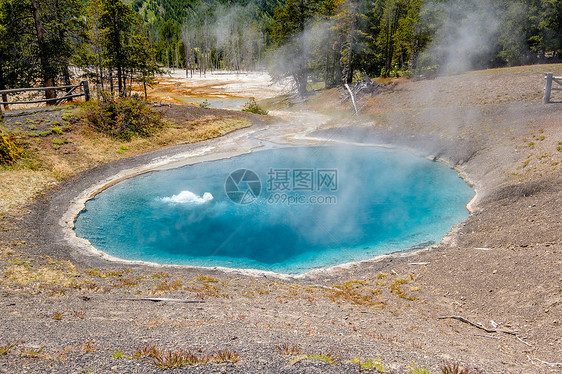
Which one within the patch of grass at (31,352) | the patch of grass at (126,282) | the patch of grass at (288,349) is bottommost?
the patch of grass at (126,282)

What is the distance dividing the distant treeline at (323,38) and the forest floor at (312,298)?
942 cm

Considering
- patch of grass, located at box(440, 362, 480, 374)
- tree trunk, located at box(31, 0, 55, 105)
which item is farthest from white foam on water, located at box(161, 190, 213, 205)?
patch of grass, located at box(440, 362, 480, 374)

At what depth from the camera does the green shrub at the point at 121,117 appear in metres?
27.8

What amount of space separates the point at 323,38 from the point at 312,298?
147 ft

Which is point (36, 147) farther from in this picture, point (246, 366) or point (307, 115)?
point (307, 115)

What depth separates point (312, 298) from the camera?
1044cm

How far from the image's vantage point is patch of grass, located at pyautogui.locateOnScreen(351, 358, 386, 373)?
5.92 meters

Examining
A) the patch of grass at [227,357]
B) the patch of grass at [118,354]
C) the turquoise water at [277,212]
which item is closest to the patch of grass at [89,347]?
the patch of grass at [118,354]

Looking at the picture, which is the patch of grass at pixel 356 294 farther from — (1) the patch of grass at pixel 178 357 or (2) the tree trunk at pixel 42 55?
(2) the tree trunk at pixel 42 55

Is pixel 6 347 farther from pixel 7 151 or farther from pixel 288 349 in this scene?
pixel 7 151

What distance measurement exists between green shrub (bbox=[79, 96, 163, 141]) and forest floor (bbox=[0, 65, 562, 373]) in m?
4.90

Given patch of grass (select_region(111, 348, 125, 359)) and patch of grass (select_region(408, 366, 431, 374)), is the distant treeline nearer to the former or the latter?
patch of grass (select_region(111, 348, 125, 359))

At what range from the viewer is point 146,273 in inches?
483

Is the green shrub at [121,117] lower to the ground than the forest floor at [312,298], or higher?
higher
